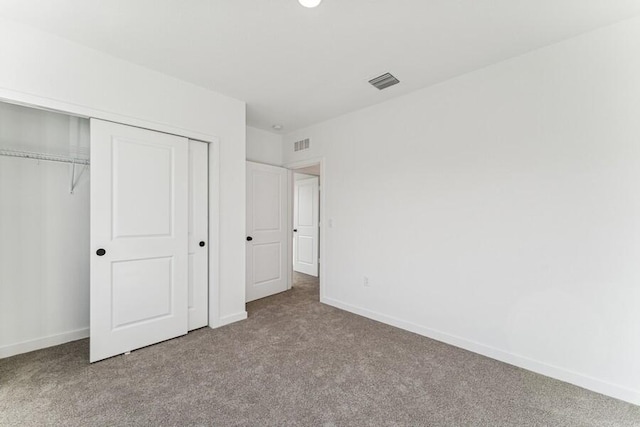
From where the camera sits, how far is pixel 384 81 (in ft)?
9.31

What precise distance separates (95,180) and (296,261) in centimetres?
426

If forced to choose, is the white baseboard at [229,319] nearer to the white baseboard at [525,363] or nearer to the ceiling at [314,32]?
the white baseboard at [525,363]

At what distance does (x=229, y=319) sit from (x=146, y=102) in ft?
7.98

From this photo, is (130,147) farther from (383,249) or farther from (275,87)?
(383,249)

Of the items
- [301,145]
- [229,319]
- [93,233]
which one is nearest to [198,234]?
[93,233]

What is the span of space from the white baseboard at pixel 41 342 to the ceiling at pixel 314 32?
2.69 metres

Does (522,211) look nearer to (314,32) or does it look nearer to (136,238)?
(314,32)

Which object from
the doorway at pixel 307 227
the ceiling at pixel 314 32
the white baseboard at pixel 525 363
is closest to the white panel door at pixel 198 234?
the ceiling at pixel 314 32

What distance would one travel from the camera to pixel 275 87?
297cm

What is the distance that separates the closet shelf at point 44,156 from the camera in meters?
2.41

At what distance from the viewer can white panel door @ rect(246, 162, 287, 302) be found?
4129mm

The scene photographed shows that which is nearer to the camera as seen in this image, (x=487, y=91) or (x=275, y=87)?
(x=487, y=91)

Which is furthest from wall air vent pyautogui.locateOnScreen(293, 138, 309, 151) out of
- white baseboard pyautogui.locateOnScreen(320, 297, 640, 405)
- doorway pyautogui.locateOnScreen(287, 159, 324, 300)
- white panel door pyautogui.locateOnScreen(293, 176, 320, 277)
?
white baseboard pyautogui.locateOnScreen(320, 297, 640, 405)

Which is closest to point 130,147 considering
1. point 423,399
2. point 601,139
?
point 423,399
